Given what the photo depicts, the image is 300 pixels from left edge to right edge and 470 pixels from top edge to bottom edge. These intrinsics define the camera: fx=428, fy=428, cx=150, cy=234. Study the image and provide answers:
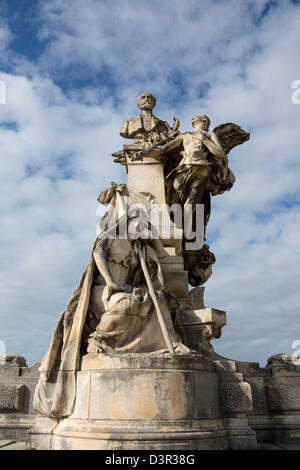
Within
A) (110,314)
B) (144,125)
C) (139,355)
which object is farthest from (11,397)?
(144,125)

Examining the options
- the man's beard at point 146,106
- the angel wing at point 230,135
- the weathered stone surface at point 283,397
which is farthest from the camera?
the man's beard at point 146,106

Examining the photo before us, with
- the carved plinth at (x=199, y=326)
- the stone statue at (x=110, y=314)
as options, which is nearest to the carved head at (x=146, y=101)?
the stone statue at (x=110, y=314)

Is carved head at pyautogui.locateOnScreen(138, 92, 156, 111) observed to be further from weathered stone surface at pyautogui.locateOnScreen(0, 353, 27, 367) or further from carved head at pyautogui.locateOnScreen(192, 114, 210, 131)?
weathered stone surface at pyautogui.locateOnScreen(0, 353, 27, 367)

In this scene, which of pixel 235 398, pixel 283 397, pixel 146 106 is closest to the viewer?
pixel 235 398

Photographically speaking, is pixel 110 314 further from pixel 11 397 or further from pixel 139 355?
pixel 11 397

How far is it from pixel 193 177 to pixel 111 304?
148 inches

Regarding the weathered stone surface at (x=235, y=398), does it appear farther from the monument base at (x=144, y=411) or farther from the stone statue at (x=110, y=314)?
the stone statue at (x=110, y=314)

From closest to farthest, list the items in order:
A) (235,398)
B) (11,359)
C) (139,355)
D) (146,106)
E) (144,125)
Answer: (139,355)
(235,398)
(11,359)
(144,125)
(146,106)

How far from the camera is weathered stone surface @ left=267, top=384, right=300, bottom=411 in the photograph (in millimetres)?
7863

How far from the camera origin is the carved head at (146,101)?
10930mm

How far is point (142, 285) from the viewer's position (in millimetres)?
7703

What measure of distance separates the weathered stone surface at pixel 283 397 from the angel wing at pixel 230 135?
5.47 meters

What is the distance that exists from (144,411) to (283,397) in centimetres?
312

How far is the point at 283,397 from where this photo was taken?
789 cm
